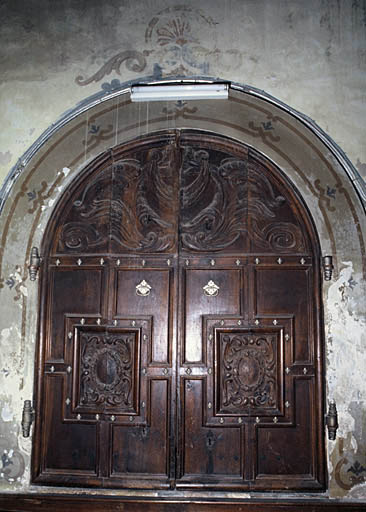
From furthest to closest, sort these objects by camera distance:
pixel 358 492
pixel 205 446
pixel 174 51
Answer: pixel 174 51, pixel 205 446, pixel 358 492

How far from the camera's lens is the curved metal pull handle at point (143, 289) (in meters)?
4.29

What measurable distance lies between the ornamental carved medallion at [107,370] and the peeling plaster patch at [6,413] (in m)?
0.47

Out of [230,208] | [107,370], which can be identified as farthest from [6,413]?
[230,208]

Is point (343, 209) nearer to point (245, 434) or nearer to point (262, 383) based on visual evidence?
point (262, 383)

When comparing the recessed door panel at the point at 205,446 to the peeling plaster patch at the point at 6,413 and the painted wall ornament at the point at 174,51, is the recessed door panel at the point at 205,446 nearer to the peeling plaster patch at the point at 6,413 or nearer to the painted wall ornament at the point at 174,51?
the peeling plaster patch at the point at 6,413

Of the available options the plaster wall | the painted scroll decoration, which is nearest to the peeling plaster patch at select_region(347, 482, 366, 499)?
the plaster wall

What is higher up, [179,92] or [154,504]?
[179,92]

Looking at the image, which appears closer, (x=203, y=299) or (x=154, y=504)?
(x=154, y=504)

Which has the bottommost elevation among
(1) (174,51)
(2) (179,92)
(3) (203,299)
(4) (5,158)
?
(3) (203,299)

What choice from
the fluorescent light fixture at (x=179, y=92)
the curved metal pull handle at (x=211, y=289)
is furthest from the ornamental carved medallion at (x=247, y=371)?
the fluorescent light fixture at (x=179, y=92)

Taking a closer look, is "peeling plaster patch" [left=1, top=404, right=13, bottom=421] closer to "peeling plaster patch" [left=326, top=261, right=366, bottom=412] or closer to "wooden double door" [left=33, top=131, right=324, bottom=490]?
"wooden double door" [left=33, top=131, right=324, bottom=490]

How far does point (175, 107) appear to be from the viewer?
4.34 m

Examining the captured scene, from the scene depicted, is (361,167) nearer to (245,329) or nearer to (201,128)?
(201,128)

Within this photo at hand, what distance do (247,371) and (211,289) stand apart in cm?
61
